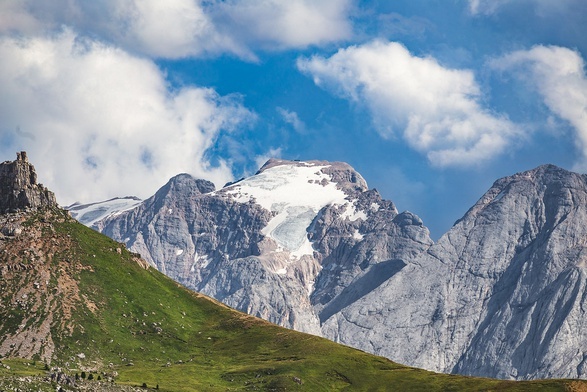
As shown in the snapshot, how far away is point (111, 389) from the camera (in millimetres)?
194875

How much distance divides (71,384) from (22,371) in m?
21.6

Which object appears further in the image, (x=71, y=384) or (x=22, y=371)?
(x=22, y=371)

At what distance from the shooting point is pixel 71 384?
184375 mm

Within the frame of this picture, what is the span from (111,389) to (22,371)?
2214 centimetres

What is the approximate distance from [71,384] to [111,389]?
12.7m

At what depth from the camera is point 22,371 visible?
19975 cm
